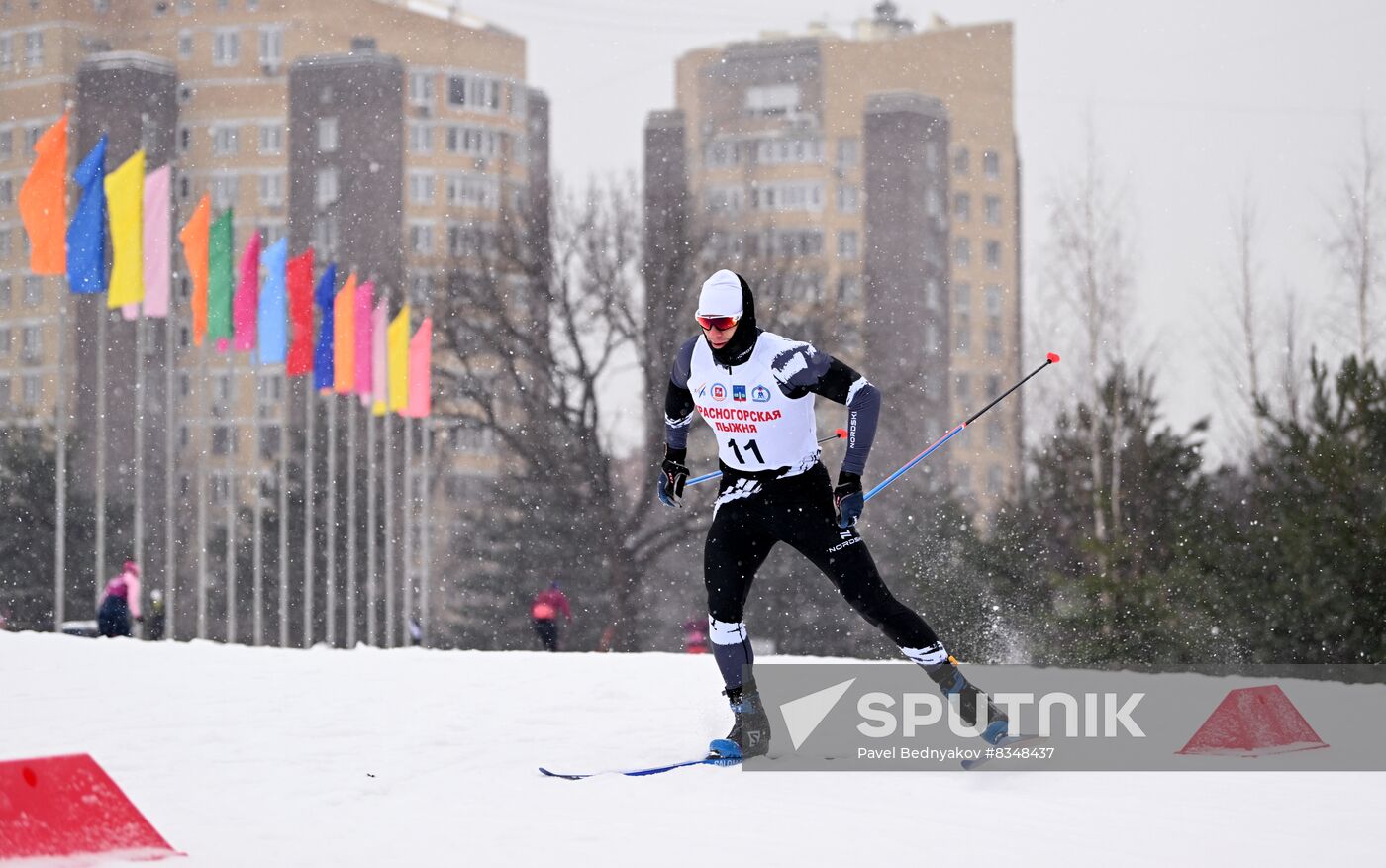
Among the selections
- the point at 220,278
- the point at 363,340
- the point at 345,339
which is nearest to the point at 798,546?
the point at 220,278

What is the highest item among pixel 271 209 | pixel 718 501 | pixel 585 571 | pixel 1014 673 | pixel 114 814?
pixel 271 209

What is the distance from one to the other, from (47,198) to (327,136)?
1472 inches

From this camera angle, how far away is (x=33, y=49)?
63.3 meters

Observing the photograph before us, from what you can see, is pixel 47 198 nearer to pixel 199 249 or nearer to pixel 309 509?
pixel 199 249

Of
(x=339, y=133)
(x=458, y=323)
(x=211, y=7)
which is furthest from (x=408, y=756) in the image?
(x=211, y=7)

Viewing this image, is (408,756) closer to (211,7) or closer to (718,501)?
(718,501)

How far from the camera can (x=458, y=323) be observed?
33.8m

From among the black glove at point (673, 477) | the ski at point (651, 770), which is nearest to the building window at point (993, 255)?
the black glove at point (673, 477)

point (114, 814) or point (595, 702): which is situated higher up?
point (114, 814)

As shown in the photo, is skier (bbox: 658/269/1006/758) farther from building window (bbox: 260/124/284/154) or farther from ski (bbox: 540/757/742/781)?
building window (bbox: 260/124/284/154)

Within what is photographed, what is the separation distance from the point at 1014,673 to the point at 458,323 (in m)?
25.7

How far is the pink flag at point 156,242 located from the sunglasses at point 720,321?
21874 millimetres

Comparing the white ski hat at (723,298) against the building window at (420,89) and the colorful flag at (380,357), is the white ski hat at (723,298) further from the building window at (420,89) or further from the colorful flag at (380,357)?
the building window at (420,89)

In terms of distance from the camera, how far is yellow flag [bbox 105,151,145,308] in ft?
84.0
